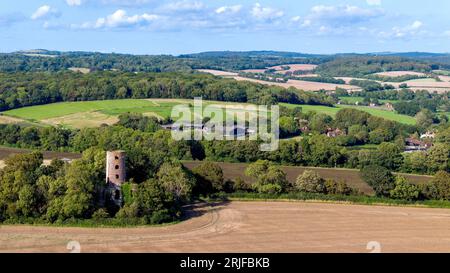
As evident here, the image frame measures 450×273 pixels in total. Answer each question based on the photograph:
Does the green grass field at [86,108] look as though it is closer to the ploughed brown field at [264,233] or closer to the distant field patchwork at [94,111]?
the distant field patchwork at [94,111]

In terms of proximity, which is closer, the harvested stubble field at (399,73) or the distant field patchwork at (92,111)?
the distant field patchwork at (92,111)

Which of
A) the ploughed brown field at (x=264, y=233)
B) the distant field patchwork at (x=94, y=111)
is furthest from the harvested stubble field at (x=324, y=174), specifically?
the distant field patchwork at (x=94, y=111)

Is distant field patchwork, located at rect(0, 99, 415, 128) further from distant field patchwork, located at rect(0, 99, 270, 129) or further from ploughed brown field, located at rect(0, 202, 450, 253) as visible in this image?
ploughed brown field, located at rect(0, 202, 450, 253)

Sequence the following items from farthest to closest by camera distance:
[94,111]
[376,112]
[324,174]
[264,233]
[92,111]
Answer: [376,112] → [94,111] → [92,111] → [324,174] → [264,233]

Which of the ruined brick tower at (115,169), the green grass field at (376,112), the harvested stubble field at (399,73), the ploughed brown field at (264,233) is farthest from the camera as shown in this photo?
the harvested stubble field at (399,73)

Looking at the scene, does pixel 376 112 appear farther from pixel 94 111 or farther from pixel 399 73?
pixel 399 73

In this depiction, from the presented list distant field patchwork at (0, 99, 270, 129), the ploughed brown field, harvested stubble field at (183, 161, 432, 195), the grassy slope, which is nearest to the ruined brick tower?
the ploughed brown field

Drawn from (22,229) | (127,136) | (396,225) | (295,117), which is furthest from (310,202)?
(295,117)

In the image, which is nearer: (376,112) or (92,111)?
(92,111)

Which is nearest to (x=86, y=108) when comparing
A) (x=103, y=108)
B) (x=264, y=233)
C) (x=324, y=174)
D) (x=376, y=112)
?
(x=103, y=108)
